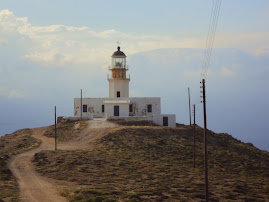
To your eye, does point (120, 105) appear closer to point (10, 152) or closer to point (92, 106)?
point (92, 106)

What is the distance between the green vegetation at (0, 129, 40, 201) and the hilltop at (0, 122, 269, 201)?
158cm

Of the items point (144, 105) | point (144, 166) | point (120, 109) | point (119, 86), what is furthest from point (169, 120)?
point (144, 166)

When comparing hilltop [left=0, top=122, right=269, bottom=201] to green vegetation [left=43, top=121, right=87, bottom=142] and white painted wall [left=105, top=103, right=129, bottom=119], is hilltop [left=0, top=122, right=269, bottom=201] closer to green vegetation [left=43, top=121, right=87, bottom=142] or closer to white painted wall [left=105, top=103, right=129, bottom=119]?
green vegetation [left=43, top=121, right=87, bottom=142]

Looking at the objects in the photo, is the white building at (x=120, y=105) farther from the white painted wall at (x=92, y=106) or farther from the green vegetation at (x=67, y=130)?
the green vegetation at (x=67, y=130)

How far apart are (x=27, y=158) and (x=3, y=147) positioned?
10606 millimetres

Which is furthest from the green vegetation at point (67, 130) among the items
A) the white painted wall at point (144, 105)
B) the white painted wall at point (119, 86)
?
the white painted wall at point (119, 86)

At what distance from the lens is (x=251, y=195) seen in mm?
26359

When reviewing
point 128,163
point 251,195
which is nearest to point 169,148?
point 128,163

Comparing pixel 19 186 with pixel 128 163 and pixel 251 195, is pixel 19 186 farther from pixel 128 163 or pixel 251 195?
pixel 251 195

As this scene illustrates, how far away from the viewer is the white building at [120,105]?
53750 mm

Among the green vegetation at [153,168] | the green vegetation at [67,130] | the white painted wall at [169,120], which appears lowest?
the green vegetation at [153,168]

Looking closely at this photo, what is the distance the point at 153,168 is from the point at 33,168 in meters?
10.9

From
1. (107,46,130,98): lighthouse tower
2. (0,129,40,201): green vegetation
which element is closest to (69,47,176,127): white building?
(107,46,130,98): lighthouse tower

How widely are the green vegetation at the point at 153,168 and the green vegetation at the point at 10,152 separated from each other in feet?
10.1
